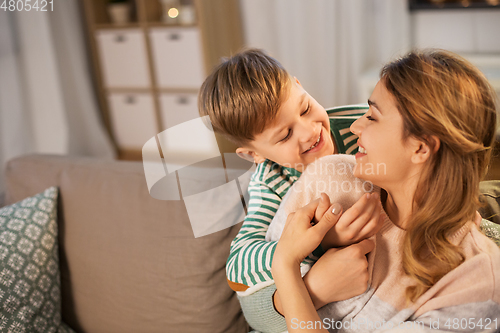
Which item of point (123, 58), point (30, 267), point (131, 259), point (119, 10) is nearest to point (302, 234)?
point (131, 259)

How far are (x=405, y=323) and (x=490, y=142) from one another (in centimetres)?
36

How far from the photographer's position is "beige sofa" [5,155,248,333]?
121 centimetres

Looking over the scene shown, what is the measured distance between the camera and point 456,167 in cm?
82

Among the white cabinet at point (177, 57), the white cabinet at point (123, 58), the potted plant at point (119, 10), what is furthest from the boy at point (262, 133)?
the potted plant at point (119, 10)

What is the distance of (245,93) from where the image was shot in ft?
3.37

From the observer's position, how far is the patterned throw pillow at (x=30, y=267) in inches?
46.6

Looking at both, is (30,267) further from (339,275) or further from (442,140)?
(442,140)

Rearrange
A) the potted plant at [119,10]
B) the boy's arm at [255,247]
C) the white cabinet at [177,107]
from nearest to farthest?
the boy's arm at [255,247], the white cabinet at [177,107], the potted plant at [119,10]

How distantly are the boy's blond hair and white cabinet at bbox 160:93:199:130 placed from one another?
2285mm

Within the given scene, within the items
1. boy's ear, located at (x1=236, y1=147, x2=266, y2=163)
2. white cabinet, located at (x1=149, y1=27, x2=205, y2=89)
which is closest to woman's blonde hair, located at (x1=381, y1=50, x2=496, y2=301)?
boy's ear, located at (x1=236, y1=147, x2=266, y2=163)

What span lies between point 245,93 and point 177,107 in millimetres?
2507

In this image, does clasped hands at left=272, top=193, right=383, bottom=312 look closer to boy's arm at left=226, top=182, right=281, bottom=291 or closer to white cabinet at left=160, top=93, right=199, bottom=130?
boy's arm at left=226, top=182, right=281, bottom=291

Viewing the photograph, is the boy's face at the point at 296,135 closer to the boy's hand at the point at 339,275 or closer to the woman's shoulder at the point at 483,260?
the boy's hand at the point at 339,275

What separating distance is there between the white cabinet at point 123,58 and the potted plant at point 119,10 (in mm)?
119
